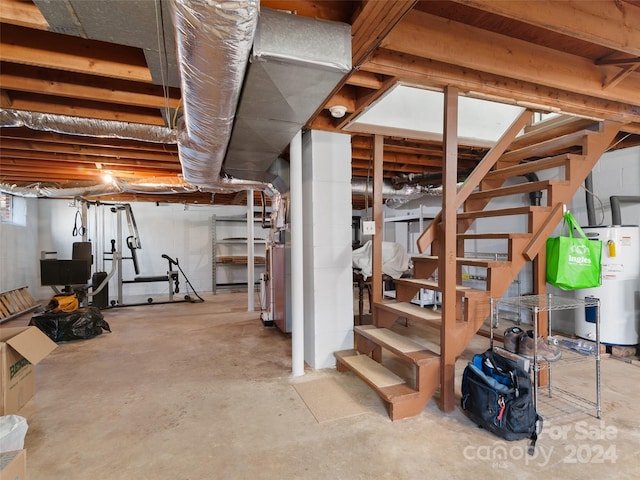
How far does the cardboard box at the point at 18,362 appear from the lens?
2088 millimetres

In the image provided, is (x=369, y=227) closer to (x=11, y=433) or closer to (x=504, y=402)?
(x=504, y=402)

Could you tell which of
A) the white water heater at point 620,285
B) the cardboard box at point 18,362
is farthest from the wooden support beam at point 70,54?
the white water heater at point 620,285

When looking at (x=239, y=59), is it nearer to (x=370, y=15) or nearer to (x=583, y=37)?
(x=370, y=15)

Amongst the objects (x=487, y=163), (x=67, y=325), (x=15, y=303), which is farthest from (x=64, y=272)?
(x=487, y=163)

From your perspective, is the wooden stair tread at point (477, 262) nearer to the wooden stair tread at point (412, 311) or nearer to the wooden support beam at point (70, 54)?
the wooden stair tread at point (412, 311)

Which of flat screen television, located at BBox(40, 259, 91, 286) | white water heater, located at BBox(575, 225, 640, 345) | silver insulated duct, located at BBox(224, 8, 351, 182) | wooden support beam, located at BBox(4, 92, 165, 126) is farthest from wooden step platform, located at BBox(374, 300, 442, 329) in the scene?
flat screen television, located at BBox(40, 259, 91, 286)

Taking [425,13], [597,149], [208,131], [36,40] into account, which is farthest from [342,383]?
[36,40]

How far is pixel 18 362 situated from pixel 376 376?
8.34ft

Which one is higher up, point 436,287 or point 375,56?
point 375,56

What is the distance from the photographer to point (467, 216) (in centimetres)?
271

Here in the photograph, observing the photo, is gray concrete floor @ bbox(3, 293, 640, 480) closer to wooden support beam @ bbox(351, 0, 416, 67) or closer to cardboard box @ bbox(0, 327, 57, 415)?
cardboard box @ bbox(0, 327, 57, 415)

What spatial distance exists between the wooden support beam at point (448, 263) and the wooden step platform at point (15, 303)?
616 cm

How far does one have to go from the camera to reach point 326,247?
2.90 metres

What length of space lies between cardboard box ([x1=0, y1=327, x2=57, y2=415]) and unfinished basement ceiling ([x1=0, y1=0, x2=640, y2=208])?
1.71 meters
